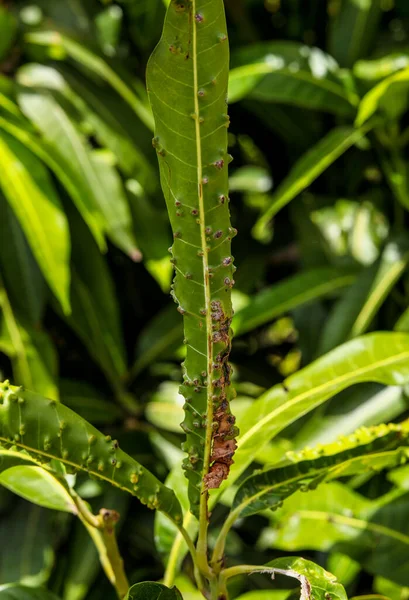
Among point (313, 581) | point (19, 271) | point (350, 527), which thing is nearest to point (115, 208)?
point (19, 271)

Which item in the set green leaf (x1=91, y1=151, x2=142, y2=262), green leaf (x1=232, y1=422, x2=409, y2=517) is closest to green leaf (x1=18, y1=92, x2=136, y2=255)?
green leaf (x1=91, y1=151, x2=142, y2=262)

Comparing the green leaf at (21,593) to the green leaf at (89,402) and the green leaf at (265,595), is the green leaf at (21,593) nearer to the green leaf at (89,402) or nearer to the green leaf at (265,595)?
the green leaf at (265,595)

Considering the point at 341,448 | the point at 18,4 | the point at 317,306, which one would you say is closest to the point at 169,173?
the point at 341,448

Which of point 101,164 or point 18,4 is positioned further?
point 18,4

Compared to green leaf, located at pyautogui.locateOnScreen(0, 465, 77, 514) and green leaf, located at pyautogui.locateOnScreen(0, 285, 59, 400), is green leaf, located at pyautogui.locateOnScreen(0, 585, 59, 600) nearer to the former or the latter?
green leaf, located at pyautogui.locateOnScreen(0, 465, 77, 514)

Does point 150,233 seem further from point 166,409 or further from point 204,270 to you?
point 204,270

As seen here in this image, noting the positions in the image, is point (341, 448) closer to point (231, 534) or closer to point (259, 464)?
point (259, 464)


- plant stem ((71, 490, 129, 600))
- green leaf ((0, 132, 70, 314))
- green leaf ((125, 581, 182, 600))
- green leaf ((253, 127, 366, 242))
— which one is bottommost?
green leaf ((125, 581, 182, 600))
